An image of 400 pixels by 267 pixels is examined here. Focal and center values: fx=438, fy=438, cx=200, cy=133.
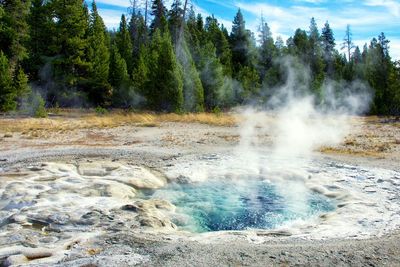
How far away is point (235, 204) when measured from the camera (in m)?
12.2

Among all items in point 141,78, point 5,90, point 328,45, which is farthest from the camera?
point 328,45

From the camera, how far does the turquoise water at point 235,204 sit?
34.7ft

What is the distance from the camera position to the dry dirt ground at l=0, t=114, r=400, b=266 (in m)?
7.64

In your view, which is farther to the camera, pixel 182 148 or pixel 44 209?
pixel 182 148

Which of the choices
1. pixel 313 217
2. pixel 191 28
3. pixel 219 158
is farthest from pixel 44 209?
pixel 191 28

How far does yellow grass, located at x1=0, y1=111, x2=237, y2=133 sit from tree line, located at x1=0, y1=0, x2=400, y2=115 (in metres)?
2.54

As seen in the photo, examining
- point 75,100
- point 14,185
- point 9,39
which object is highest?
point 9,39

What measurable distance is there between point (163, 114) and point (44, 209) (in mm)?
23255

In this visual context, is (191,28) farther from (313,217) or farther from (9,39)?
(313,217)

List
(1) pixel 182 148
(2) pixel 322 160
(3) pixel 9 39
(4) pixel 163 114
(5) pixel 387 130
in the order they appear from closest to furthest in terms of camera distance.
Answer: (2) pixel 322 160
(1) pixel 182 148
(5) pixel 387 130
(4) pixel 163 114
(3) pixel 9 39

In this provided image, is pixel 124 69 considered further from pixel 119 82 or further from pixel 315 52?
pixel 315 52

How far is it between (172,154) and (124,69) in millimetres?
24753

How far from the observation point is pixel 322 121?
28.9m

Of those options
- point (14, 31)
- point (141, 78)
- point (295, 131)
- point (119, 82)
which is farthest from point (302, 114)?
point (14, 31)
